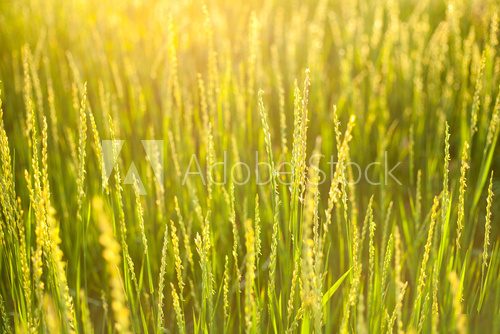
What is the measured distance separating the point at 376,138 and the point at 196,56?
3.62ft

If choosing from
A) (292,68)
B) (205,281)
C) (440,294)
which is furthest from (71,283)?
(292,68)

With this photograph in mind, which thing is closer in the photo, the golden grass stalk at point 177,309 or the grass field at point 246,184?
the golden grass stalk at point 177,309

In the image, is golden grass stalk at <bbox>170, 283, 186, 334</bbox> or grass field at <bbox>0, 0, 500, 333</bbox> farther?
grass field at <bbox>0, 0, 500, 333</bbox>

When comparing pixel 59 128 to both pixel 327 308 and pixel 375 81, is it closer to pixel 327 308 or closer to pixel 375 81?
pixel 375 81

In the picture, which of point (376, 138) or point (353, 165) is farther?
point (376, 138)

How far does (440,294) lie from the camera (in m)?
1.50

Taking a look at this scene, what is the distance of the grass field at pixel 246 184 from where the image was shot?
1.14m

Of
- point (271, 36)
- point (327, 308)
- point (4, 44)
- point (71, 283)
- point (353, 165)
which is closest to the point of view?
point (327, 308)

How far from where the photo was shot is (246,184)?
1.80 metres

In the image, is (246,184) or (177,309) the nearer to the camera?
(177,309)

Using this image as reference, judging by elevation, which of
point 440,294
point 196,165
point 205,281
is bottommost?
point 440,294

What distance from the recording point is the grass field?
1143 mm

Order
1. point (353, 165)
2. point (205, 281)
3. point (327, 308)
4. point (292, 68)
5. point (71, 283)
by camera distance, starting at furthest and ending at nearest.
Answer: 1. point (292, 68)
2. point (353, 165)
3. point (71, 283)
4. point (327, 308)
5. point (205, 281)

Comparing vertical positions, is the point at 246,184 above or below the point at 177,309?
above
